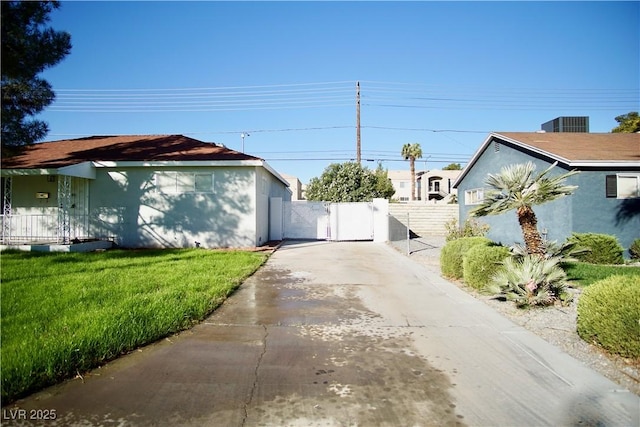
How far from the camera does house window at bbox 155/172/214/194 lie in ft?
49.3

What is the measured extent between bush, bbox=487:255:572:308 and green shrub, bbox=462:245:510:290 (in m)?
0.88

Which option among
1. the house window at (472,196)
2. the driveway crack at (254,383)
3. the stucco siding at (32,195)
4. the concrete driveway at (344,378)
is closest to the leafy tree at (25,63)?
the stucco siding at (32,195)

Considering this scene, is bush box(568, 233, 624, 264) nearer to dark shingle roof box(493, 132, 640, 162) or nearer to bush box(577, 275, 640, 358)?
dark shingle roof box(493, 132, 640, 162)

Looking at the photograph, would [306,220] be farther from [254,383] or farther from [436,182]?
[436,182]

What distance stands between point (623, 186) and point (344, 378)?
15006mm

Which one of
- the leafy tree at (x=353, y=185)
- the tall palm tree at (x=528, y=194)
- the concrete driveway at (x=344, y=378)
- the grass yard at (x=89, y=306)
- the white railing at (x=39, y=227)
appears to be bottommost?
the concrete driveway at (x=344, y=378)

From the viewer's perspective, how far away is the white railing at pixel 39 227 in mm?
14516

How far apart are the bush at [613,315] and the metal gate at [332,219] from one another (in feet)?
48.6

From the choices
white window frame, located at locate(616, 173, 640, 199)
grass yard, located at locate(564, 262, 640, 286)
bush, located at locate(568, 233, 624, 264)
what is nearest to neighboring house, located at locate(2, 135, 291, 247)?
grass yard, located at locate(564, 262, 640, 286)

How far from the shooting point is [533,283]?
6.47 metres

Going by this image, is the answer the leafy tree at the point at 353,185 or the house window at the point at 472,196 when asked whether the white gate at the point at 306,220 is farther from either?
the house window at the point at 472,196

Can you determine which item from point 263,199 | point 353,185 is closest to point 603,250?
point 263,199

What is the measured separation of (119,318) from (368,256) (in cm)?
953

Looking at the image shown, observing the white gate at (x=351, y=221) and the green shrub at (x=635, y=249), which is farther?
the white gate at (x=351, y=221)
